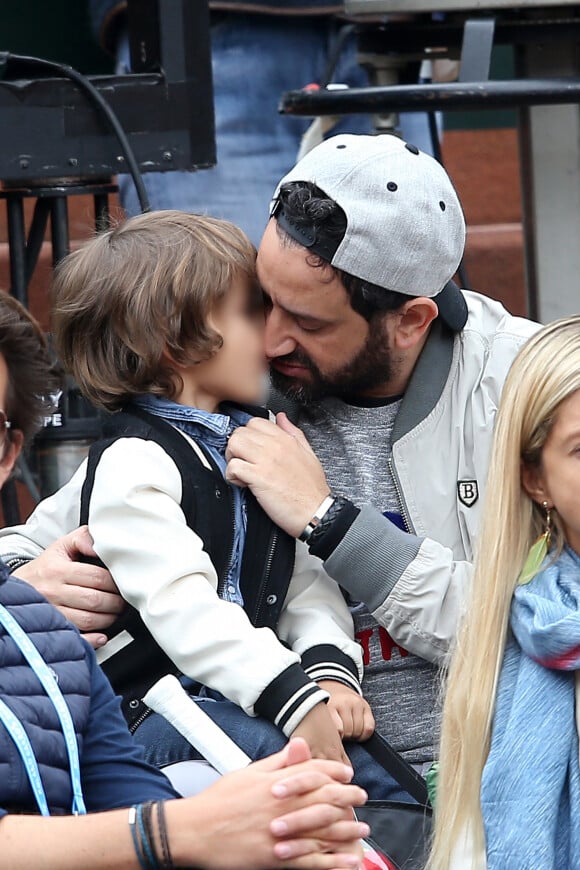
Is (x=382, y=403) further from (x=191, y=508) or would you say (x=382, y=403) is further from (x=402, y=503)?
(x=191, y=508)

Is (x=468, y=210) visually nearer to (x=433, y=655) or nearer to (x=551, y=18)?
(x=551, y=18)

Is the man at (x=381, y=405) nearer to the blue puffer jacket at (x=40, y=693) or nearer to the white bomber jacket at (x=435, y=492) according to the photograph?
the white bomber jacket at (x=435, y=492)

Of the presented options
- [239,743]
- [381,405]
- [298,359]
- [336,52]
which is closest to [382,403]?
[381,405]

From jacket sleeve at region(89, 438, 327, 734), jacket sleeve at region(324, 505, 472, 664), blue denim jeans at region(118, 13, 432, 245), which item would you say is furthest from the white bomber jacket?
blue denim jeans at region(118, 13, 432, 245)

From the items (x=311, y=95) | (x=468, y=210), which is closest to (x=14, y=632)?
(x=311, y=95)

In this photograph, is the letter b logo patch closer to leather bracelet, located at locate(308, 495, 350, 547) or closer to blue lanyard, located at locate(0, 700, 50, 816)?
leather bracelet, located at locate(308, 495, 350, 547)

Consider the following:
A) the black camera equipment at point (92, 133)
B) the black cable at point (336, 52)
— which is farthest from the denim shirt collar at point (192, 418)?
the black cable at point (336, 52)

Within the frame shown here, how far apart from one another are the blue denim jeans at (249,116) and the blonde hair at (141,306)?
4.58 ft

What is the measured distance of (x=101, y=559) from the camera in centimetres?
217

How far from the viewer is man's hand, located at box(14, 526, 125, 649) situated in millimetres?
2176

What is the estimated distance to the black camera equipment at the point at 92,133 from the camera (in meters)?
2.75

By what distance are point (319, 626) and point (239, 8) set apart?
186 centimetres

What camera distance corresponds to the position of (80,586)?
2197mm

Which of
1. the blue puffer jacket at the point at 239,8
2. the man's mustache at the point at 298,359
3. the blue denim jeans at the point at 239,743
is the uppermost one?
the blue puffer jacket at the point at 239,8
